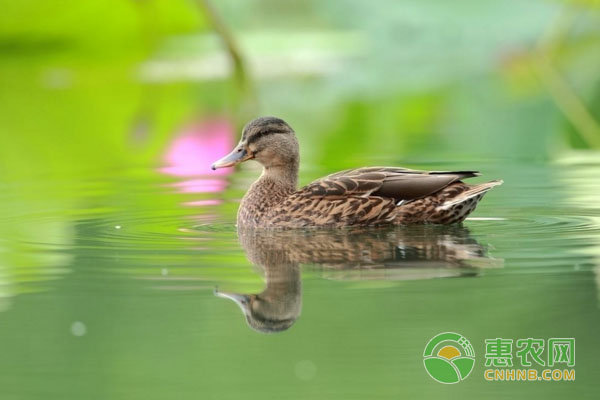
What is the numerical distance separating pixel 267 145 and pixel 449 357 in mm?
4209

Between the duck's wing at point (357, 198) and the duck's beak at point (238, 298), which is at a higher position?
the duck's wing at point (357, 198)

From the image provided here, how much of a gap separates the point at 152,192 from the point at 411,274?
376cm

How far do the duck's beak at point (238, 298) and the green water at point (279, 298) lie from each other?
48 mm

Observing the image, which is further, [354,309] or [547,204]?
[547,204]

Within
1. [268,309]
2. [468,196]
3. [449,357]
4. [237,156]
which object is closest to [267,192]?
[237,156]

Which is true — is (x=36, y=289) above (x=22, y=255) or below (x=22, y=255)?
below

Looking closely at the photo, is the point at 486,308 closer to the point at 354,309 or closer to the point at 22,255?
the point at 354,309

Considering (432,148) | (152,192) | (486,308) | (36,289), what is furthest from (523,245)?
(432,148)

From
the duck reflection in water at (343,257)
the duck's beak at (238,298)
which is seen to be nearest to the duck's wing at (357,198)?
the duck reflection in water at (343,257)

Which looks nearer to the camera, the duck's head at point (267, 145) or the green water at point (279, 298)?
the green water at point (279, 298)

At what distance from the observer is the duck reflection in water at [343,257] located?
6.19m

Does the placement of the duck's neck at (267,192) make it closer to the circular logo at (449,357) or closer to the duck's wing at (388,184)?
the duck's wing at (388,184)

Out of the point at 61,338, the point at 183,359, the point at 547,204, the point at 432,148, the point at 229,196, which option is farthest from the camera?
the point at 432,148

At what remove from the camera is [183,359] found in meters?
5.34
